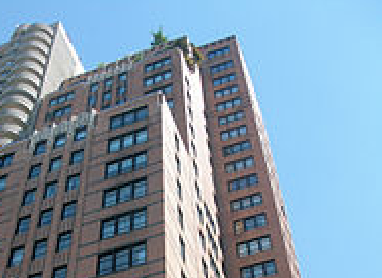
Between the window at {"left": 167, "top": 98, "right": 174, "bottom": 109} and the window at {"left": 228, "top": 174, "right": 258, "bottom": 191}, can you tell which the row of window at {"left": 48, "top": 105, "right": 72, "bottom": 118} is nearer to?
the window at {"left": 167, "top": 98, "right": 174, "bottom": 109}

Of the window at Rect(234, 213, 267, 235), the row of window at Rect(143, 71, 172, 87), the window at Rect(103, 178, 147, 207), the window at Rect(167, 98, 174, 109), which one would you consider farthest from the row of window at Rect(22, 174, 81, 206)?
the row of window at Rect(143, 71, 172, 87)

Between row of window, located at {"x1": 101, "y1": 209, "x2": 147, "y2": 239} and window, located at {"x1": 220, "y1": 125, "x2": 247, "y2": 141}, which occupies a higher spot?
window, located at {"x1": 220, "y1": 125, "x2": 247, "y2": 141}

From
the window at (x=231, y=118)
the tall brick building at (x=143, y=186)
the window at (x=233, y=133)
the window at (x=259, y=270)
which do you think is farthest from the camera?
the window at (x=231, y=118)

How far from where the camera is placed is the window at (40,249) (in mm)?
41719

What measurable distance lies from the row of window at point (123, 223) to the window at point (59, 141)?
41.8 ft

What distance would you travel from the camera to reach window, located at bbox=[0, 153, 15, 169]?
51.9 meters

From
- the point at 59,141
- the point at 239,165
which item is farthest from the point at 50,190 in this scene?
the point at 239,165

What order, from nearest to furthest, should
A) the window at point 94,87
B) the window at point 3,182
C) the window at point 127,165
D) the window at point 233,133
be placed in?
the window at point 127,165 < the window at point 3,182 < the window at point 233,133 < the window at point 94,87

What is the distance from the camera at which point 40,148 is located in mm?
52000

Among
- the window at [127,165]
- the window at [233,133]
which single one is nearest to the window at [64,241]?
the window at [127,165]

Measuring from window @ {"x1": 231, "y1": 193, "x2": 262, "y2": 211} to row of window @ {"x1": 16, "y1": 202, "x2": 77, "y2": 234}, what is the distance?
2335cm

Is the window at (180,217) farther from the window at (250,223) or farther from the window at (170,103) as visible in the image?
the window at (170,103)

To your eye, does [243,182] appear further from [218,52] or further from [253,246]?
[218,52]

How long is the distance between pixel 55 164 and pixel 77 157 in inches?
90.4
